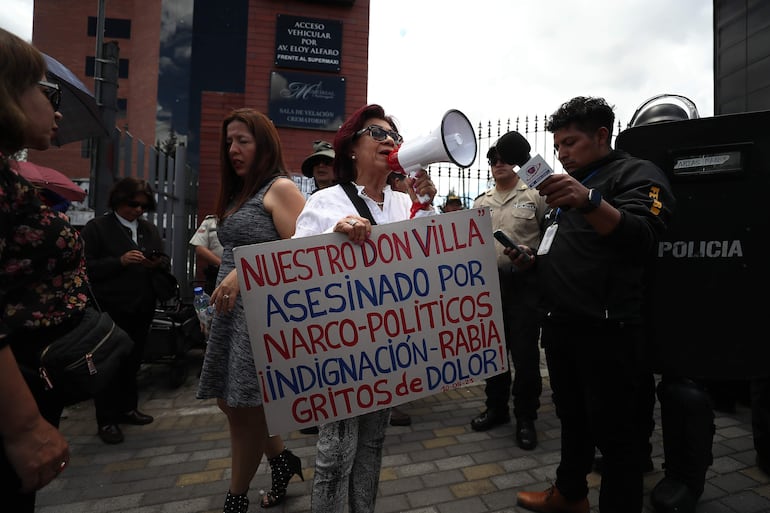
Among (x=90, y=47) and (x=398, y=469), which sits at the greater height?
(x=90, y=47)

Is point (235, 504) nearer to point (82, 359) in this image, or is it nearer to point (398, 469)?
point (398, 469)

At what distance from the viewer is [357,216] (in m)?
1.56

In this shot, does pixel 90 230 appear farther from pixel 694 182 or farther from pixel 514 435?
pixel 694 182

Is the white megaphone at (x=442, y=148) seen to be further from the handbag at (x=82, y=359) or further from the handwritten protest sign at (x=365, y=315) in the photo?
the handbag at (x=82, y=359)

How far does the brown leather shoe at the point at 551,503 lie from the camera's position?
216cm

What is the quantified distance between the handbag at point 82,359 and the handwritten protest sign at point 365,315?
415mm

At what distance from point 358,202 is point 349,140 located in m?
0.28

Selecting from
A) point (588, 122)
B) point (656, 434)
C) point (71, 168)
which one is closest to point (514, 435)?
point (656, 434)

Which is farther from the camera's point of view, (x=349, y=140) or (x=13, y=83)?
(x=349, y=140)

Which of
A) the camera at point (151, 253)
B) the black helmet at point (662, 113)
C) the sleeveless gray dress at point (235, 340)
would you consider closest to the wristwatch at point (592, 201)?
A: the sleeveless gray dress at point (235, 340)

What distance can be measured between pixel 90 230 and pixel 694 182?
13.0ft

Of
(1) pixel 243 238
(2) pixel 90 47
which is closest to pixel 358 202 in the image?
(1) pixel 243 238

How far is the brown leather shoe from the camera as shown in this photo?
85.0 inches

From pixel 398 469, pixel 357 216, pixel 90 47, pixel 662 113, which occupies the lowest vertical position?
pixel 398 469
